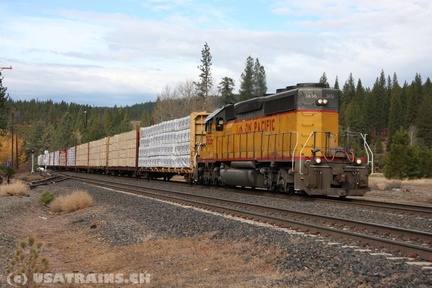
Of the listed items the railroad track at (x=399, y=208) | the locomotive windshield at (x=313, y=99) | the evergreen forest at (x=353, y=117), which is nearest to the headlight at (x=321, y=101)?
the locomotive windshield at (x=313, y=99)

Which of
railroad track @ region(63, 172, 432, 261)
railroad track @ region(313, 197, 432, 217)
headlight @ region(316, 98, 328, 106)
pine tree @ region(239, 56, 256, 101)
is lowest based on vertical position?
railroad track @ region(63, 172, 432, 261)

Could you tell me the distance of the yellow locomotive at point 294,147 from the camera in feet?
54.9

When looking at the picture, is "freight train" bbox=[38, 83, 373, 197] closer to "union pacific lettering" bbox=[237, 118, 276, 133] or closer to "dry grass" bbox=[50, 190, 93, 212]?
"union pacific lettering" bbox=[237, 118, 276, 133]

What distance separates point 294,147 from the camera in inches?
707

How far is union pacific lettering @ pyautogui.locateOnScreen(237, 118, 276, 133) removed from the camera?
64.6 feet

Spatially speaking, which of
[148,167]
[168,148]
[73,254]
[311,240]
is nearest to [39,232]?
[73,254]

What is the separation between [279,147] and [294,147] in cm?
101

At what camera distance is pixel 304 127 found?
59.2 feet

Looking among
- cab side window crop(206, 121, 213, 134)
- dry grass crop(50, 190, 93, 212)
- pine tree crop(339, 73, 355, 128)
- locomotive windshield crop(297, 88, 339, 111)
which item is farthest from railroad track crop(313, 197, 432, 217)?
pine tree crop(339, 73, 355, 128)

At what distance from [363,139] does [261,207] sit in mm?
5230

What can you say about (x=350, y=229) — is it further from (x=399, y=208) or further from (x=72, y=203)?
(x=72, y=203)

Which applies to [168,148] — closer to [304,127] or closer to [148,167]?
[148,167]

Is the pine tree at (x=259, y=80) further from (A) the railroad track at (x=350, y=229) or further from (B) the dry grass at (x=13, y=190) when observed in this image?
(A) the railroad track at (x=350, y=229)

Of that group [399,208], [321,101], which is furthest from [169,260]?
[321,101]
